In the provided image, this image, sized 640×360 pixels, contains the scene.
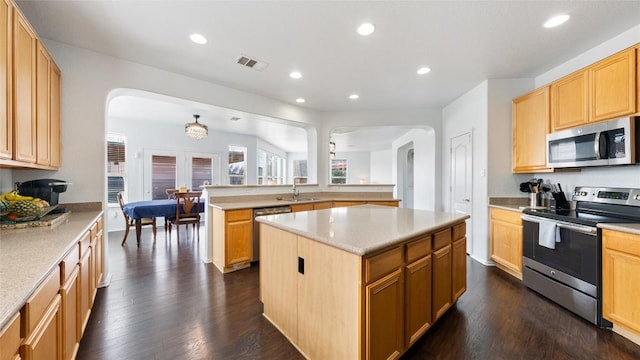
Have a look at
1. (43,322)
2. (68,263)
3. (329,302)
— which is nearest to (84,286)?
(68,263)

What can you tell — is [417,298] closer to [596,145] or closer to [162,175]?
[596,145]

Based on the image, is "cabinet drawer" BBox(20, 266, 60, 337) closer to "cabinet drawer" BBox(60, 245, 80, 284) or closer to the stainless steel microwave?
"cabinet drawer" BBox(60, 245, 80, 284)

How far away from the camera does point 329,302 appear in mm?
1510

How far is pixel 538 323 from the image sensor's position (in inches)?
83.7

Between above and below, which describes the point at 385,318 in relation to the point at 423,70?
below

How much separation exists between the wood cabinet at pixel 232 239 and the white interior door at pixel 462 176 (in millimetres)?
3303

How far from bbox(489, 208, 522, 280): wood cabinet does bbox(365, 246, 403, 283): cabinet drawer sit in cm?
229

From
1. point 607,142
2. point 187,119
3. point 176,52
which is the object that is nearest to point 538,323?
point 607,142

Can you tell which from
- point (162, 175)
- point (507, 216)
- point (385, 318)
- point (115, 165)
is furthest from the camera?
point (162, 175)

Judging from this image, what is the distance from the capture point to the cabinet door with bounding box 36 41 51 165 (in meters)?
1.96

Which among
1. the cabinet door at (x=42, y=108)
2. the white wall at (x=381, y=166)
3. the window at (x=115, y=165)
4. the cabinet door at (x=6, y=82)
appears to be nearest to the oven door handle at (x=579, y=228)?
the cabinet door at (x=6, y=82)

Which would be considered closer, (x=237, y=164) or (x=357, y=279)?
(x=357, y=279)

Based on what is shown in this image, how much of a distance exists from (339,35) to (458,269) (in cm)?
244

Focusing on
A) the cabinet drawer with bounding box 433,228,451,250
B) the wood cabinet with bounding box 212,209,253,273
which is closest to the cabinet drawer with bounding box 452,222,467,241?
the cabinet drawer with bounding box 433,228,451,250
